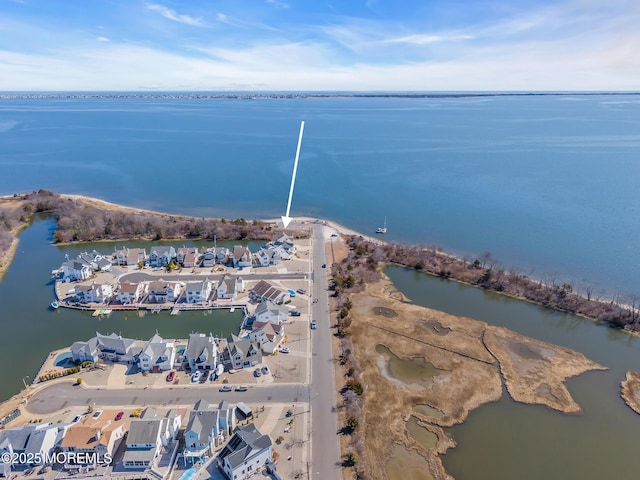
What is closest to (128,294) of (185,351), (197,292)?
(197,292)

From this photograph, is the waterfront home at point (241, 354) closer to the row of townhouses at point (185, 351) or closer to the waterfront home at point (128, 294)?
the row of townhouses at point (185, 351)

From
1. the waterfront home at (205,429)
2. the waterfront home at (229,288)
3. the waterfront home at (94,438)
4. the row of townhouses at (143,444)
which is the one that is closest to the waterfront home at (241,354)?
the waterfront home at (205,429)

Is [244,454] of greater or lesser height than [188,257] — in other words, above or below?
above

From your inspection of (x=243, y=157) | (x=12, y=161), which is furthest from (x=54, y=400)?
(x=12, y=161)

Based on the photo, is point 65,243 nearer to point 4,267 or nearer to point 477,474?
point 4,267

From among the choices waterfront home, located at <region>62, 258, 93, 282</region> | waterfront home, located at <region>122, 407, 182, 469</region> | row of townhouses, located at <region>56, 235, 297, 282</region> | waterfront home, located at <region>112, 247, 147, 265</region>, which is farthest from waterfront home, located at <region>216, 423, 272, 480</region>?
waterfront home, located at <region>112, 247, 147, 265</region>

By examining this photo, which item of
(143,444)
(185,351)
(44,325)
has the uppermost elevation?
(143,444)

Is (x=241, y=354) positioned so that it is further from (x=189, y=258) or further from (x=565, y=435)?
(x=565, y=435)
